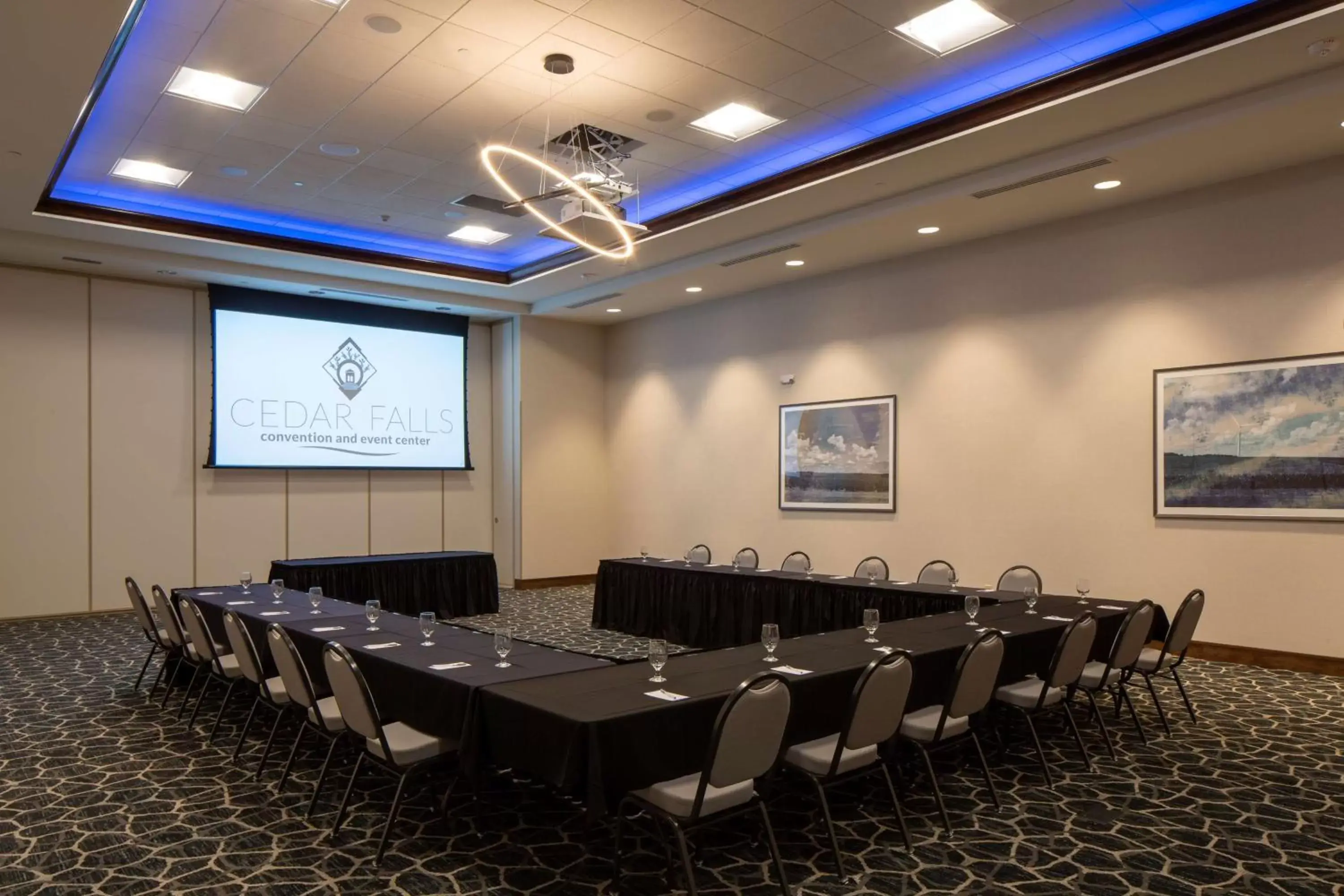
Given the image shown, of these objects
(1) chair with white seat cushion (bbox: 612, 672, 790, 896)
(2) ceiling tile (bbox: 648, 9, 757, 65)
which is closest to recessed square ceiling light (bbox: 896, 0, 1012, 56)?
(2) ceiling tile (bbox: 648, 9, 757, 65)

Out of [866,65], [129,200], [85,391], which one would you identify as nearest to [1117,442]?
[866,65]

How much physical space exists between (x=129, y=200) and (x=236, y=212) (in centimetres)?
95

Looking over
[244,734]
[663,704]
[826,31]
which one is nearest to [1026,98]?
[826,31]

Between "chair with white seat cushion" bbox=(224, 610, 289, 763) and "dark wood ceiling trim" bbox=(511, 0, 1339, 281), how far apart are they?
5.51 m

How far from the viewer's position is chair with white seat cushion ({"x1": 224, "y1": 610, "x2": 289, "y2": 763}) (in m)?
4.60

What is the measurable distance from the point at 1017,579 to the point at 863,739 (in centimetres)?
404

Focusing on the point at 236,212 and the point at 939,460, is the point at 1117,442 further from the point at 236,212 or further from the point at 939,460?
the point at 236,212

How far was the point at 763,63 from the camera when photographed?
5926 mm

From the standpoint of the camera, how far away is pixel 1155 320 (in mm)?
7574

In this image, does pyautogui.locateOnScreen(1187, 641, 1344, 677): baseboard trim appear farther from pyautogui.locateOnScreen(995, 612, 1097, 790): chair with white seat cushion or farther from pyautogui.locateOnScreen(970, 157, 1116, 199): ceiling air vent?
pyautogui.locateOnScreen(970, 157, 1116, 199): ceiling air vent

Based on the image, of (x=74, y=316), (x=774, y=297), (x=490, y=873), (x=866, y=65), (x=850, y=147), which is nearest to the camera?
(x=490, y=873)

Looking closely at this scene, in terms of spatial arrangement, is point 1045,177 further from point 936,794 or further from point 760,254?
point 936,794

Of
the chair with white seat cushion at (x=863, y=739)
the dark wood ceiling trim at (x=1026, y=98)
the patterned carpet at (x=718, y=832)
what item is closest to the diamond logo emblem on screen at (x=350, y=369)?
the dark wood ceiling trim at (x=1026, y=98)

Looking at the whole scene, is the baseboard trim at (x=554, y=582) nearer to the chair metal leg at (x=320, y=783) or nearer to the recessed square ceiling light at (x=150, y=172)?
the recessed square ceiling light at (x=150, y=172)
